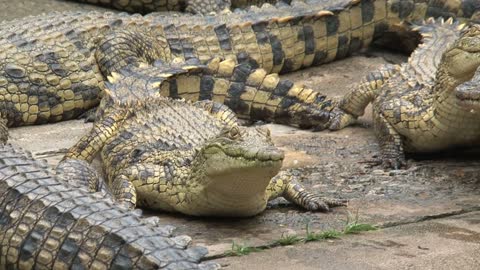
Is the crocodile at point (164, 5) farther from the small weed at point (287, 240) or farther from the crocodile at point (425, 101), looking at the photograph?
the small weed at point (287, 240)

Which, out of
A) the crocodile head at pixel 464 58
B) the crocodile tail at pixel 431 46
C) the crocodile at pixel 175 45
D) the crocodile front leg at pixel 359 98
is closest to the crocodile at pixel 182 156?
the crocodile at pixel 175 45

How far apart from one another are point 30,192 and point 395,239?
159 centimetres

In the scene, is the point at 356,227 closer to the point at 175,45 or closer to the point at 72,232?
the point at 72,232

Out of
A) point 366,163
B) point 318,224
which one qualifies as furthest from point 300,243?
point 366,163

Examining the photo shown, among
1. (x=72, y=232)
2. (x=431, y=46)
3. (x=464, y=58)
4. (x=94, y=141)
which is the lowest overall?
(x=94, y=141)

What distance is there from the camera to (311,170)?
21.6 feet

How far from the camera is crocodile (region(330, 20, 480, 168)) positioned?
642 cm

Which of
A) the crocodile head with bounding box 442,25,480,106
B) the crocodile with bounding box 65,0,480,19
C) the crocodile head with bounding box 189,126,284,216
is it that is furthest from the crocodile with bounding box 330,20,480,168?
the crocodile with bounding box 65,0,480,19

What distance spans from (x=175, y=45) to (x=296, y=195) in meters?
2.98

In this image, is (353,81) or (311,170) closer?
(311,170)

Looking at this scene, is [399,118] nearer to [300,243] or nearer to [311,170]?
[311,170]

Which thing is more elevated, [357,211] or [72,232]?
[72,232]

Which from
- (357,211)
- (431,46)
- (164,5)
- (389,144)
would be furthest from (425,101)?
(164,5)

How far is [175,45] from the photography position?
28.2 ft
